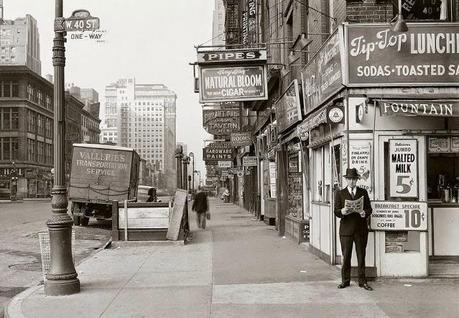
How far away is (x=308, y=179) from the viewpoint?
47.5 ft

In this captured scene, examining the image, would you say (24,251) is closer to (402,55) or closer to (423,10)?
(402,55)

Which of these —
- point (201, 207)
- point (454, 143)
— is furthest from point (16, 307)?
point (201, 207)

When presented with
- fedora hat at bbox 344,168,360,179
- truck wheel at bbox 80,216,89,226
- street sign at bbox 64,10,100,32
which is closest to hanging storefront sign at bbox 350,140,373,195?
fedora hat at bbox 344,168,360,179

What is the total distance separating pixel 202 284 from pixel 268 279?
3.83ft

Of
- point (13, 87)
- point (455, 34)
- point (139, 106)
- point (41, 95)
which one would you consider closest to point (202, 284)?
point (455, 34)

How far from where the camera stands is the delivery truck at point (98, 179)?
2400 cm

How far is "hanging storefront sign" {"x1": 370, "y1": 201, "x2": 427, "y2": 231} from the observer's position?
31.9 ft

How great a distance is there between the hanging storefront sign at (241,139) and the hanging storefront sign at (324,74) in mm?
13800

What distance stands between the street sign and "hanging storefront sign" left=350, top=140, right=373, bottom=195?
15.2 feet

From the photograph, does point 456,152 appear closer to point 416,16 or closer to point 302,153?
point 416,16

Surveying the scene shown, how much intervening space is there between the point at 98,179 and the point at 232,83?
11.2 metres

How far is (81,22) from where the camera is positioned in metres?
9.23

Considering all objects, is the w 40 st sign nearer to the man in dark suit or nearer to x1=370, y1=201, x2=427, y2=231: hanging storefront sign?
the man in dark suit

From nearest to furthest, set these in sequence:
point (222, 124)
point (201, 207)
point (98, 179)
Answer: point (201, 207) < point (98, 179) < point (222, 124)
